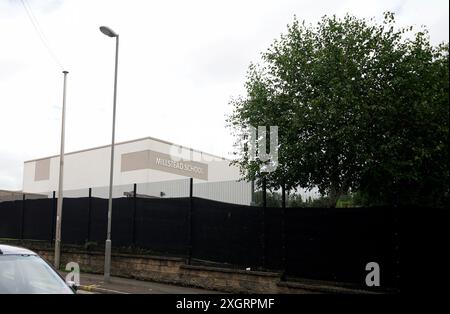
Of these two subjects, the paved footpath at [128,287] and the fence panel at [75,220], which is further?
the fence panel at [75,220]

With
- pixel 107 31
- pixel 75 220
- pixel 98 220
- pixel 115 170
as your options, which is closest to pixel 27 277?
pixel 107 31

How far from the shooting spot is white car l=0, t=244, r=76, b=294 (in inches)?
A: 254

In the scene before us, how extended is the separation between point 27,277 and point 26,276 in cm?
2

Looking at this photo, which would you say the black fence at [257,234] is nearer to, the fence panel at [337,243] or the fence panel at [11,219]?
the fence panel at [337,243]

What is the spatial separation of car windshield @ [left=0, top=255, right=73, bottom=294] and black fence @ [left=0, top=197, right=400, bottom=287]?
7.21 meters

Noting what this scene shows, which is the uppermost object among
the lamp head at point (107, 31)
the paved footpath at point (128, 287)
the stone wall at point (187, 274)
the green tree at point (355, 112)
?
the lamp head at point (107, 31)

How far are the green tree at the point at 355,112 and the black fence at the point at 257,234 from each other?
1802 mm

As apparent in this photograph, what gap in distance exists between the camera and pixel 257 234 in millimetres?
13656

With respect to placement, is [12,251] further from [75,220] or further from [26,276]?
[75,220]

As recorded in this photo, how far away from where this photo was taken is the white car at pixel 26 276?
21.2ft

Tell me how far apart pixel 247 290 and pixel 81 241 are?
9417 millimetres

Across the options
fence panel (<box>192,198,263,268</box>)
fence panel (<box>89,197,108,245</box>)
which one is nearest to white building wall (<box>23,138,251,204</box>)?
fence panel (<box>89,197,108,245</box>)

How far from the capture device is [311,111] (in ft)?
50.1

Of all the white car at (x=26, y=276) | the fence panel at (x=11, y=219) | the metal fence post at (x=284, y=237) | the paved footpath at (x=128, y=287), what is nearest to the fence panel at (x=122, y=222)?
the paved footpath at (x=128, y=287)
